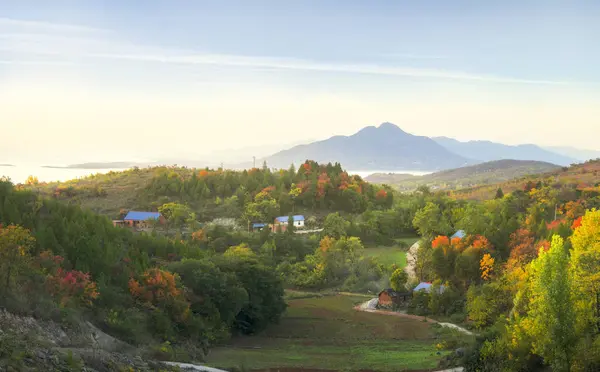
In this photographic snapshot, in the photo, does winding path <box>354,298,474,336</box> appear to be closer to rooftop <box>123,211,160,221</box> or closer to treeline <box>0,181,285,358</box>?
treeline <box>0,181,285,358</box>

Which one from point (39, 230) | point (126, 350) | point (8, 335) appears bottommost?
point (126, 350)

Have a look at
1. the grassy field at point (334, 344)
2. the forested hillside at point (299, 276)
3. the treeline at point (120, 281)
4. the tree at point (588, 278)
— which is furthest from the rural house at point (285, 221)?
the tree at point (588, 278)

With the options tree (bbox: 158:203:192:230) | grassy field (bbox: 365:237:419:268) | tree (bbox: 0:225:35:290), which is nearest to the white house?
tree (bbox: 158:203:192:230)

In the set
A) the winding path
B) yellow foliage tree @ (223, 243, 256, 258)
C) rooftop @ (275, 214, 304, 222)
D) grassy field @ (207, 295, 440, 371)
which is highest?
rooftop @ (275, 214, 304, 222)

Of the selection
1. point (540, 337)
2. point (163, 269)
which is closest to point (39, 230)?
point (163, 269)

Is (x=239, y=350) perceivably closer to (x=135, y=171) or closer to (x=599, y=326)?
(x=599, y=326)

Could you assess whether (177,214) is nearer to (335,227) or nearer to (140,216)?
(140,216)

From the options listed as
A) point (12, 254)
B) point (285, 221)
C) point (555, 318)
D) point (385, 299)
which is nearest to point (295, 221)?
point (285, 221)
